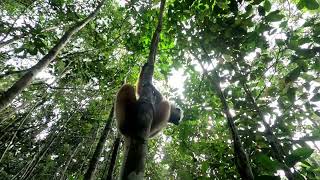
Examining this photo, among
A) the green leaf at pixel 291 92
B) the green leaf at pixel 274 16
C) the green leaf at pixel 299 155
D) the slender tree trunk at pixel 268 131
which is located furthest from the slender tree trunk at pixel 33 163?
the green leaf at pixel 299 155

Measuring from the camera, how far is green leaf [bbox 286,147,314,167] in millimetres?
1445

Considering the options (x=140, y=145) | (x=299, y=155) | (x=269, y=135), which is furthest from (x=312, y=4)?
(x=140, y=145)

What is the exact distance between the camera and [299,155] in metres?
1.47

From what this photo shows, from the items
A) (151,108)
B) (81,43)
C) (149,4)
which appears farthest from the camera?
(81,43)

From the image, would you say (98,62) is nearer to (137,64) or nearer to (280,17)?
(137,64)

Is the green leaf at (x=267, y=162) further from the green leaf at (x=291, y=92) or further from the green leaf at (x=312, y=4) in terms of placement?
the green leaf at (x=291, y=92)

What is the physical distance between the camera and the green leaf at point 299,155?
4.74 ft

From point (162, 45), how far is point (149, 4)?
2.84 feet

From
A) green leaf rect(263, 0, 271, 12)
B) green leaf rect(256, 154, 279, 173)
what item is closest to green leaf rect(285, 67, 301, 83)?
green leaf rect(263, 0, 271, 12)

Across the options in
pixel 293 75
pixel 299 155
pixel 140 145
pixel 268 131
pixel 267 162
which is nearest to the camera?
pixel 267 162

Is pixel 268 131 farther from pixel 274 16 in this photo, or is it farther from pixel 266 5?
pixel 266 5

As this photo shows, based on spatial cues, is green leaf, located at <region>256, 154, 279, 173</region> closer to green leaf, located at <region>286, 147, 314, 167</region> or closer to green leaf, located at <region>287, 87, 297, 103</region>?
green leaf, located at <region>286, 147, 314, 167</region>

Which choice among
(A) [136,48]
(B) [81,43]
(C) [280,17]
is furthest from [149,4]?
(B) [81,43]

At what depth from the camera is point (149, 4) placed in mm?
5480
